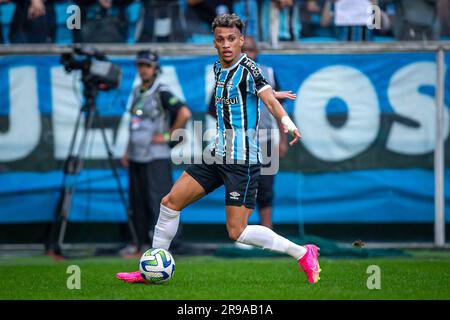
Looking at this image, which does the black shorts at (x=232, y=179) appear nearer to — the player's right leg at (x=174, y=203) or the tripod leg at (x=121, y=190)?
the player's right leg at (x=174, y=203)

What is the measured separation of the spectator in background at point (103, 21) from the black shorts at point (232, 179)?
17.9ft

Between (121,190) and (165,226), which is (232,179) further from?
(121,190)

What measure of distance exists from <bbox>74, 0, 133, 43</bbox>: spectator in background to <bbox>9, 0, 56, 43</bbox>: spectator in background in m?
0.40

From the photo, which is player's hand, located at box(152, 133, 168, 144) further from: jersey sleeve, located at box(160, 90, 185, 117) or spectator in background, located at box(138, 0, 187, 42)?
spectator in background, located at box(138, 0, 187, 42)

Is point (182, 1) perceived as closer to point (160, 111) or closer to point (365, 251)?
point (160, 111)

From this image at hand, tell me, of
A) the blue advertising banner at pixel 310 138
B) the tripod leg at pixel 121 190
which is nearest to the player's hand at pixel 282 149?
the blue advertising banner at pixel 310 138

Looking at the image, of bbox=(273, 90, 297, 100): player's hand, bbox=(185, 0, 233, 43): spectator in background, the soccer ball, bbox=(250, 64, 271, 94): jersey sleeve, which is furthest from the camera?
bbox=(185, 0, 233, 43): spectator in background

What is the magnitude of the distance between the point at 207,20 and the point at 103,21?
1.48m

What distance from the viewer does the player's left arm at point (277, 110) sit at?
303 inches

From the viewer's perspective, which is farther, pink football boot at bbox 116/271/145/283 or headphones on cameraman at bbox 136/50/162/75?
headphones on cameraman at bbox 136/50/162/75

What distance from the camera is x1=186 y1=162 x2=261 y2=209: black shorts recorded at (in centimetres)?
839

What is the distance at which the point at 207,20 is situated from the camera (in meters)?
13.5

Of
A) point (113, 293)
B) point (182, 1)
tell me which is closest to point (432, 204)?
point (182, 1)

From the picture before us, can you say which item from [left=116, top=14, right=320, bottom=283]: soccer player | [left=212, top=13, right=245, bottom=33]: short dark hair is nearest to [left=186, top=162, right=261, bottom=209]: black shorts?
[left=116, top=14, right=320, bottom=283]: soccer player
